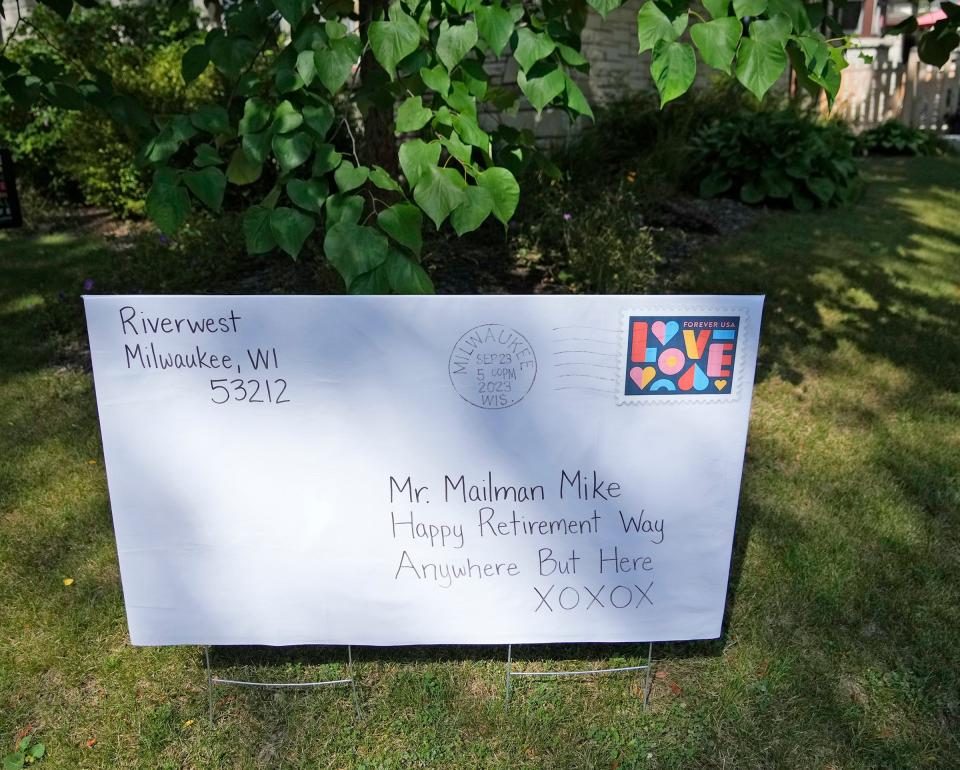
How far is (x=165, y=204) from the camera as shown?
2.22 metres

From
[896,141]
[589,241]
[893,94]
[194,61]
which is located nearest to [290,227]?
[194,61]

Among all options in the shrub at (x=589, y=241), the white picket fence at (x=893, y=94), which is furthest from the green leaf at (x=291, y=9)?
the white picket fence at (x=893, y=94)

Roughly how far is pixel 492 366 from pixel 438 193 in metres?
0.49

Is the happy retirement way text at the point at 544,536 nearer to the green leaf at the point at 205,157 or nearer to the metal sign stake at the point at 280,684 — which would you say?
the metal sign stake at the point at 280,684

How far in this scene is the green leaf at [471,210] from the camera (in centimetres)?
216

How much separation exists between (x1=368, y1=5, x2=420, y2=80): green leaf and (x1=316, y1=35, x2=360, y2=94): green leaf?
0.27 feet

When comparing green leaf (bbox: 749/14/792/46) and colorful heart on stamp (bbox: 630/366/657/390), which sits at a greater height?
green leaf (bbox: 749/14/792/46)

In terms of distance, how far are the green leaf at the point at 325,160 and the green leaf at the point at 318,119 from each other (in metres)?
A: 0.05

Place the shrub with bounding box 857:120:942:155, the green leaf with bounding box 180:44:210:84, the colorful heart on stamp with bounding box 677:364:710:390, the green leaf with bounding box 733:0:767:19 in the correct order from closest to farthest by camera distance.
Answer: the green leaf with bounding box 733:0:767:19 < the colorful heart on stamp with bounding box 677:364:710:390 < the green leaf with bounding box 180:44:210:84 < the shrub with bounding box 857:120:942:155

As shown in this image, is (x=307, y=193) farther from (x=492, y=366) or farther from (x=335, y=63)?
(x=492, y=366)

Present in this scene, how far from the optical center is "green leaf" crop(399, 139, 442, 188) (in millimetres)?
2148

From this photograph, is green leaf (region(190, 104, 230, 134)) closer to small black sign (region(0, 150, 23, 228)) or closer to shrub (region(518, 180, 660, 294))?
small black sign (region(0, 150, 23, 228))

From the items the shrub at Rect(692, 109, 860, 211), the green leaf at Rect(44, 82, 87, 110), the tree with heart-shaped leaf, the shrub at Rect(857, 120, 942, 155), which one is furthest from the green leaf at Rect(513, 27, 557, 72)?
Result: the shrub at Rect(857, 120, 942, 155)

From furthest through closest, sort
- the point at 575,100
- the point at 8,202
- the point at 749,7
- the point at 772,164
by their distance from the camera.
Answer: the point at 772,164
the point at 8,202
the point at 575,100
the point at 749,7
